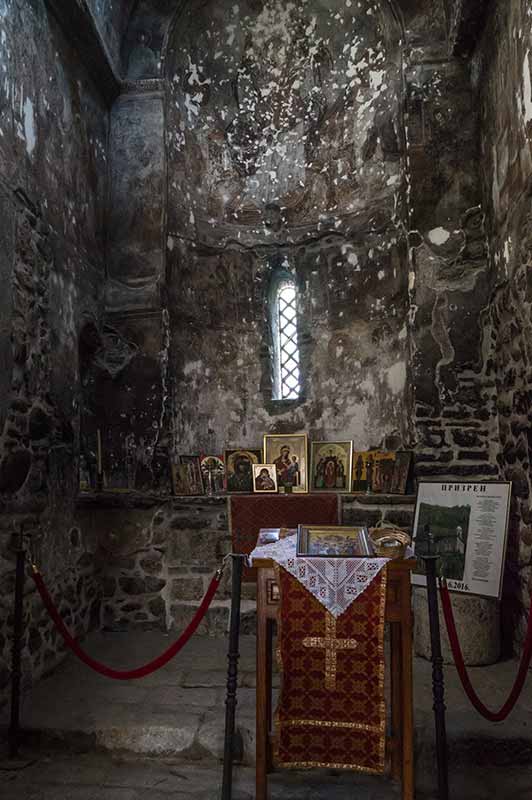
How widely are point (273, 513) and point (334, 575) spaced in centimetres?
258

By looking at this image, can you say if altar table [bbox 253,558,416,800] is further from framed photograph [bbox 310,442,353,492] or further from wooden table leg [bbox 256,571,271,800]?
framed photograph [bbox 310,442,353,492]

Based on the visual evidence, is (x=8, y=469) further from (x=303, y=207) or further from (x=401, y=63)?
(x=401, y=63)

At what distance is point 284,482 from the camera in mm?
5816

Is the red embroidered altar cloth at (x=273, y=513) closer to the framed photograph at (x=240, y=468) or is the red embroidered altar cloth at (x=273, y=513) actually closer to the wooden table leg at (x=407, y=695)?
the framed photograph at (x=240, y=468)

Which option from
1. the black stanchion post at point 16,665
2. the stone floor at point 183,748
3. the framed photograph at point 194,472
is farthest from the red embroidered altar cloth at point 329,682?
the framed photograph at point 194,472

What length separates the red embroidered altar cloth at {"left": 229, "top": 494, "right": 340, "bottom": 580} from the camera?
17.8 feet

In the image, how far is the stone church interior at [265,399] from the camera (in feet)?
10.3

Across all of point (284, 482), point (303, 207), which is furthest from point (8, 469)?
point (303, 207)

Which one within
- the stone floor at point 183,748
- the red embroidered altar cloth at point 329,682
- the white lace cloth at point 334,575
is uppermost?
the white lace cloth at point 334,575

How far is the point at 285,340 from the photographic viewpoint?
6.65 meters

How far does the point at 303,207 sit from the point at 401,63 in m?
1.76

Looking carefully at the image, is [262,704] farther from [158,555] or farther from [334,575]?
[158,555]

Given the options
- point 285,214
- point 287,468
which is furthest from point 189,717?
point 285,214

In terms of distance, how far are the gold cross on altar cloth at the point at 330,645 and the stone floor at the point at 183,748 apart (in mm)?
732
